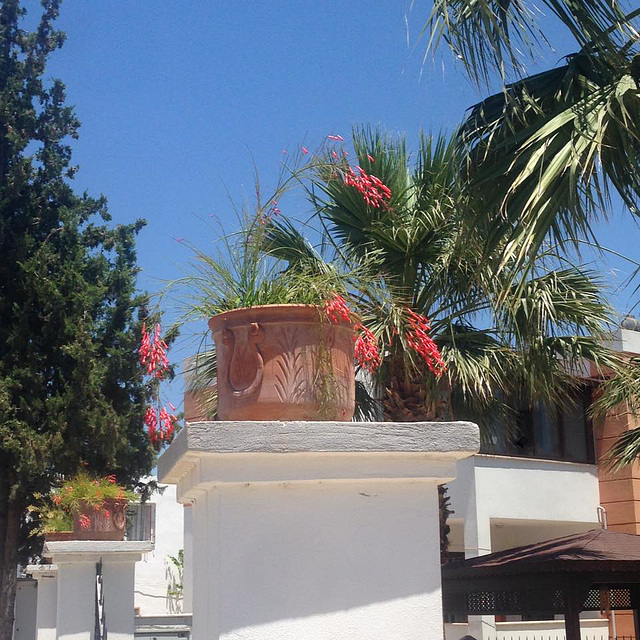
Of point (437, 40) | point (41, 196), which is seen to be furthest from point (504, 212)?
point (41, 196)

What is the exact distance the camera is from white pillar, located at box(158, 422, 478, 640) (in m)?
2.77

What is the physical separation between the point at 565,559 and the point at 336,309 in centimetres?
905

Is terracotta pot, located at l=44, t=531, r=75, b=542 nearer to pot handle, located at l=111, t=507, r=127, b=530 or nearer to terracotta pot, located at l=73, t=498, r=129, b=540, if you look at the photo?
terracotta pot, located at l=73, t=498, r=129, b=540

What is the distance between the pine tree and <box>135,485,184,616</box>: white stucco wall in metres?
14.2

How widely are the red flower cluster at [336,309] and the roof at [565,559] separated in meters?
8.89

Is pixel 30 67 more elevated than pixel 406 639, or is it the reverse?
pixel 30 67

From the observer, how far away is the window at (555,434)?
773 inches

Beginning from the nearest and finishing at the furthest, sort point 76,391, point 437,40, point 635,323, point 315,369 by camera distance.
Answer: point 315,369 < point 437,40 < point 76,391 < point 635,323

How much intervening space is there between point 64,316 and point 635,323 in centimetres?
1196

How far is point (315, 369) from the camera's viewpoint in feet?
10.2

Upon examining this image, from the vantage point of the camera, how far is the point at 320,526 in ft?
9.39

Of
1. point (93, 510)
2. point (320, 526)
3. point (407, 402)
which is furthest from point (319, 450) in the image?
point (407, 402)

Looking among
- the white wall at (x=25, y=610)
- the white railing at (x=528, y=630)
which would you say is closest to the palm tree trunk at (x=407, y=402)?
the white railing at (x=528, y=630)

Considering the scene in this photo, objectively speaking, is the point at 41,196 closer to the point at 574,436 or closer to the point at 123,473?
the point at 123,473
